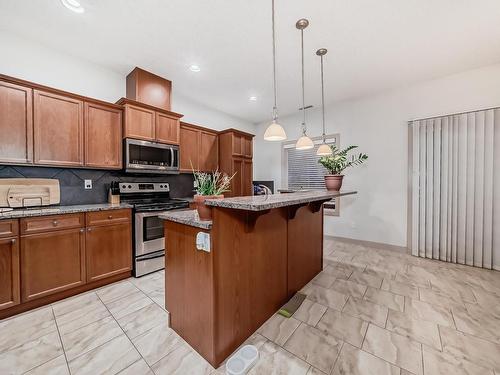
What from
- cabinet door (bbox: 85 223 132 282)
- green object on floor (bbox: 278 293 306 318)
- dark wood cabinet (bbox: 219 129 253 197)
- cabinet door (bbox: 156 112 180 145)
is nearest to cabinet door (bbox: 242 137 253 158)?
dark wood cabinet (bbox: 219 129 253 197)

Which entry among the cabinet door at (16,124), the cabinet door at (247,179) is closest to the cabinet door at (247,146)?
the cabinet door at (247,179)

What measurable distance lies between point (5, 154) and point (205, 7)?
2490mm

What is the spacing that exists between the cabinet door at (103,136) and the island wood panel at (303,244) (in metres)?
2.48

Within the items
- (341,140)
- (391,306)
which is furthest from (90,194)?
(341,140)

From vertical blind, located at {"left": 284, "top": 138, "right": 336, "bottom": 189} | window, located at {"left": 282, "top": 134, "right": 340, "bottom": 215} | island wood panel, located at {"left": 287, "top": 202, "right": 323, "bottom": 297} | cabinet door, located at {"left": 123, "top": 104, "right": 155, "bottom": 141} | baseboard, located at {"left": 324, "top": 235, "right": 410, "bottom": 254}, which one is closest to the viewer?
island wood panel, located at {"left": 287, "top": 202, "right": 323, "bottom": 297}

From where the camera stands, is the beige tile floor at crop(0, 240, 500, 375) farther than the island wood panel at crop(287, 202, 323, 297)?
No

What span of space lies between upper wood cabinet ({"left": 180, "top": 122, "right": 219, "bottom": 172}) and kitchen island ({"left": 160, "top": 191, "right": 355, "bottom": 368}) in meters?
2.29

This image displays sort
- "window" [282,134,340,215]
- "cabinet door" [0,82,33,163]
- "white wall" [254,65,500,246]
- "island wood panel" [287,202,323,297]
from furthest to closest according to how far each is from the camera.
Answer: "window" [282,134,340,215] → "white wall" [254,65,500,246] → "island wood panel" [287,202,323,297] → "cabinet door" [0,82,33,163]

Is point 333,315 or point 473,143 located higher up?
point 473,143

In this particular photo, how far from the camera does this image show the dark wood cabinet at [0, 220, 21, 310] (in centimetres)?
183

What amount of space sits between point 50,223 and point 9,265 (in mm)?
438

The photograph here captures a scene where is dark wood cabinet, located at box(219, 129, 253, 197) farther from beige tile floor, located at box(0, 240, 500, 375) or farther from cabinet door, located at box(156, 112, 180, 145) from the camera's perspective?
beige tile floor, located at box(0, 240, 500, 375)

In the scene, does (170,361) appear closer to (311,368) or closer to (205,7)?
(311,368)

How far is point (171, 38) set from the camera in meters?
2.37
